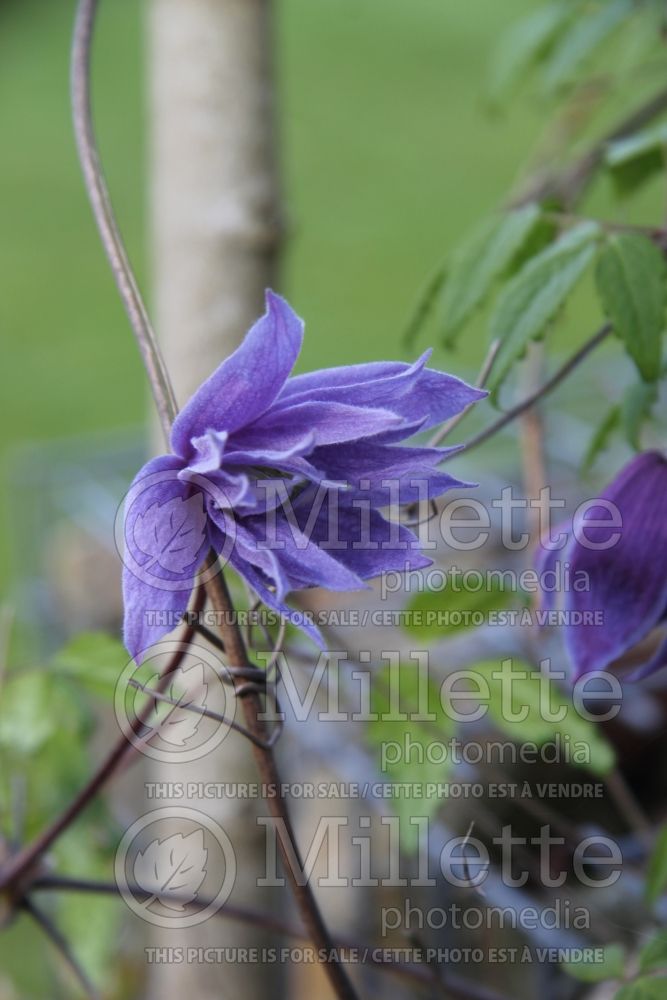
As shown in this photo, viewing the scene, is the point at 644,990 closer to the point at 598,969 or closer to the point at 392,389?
the point at 598,969

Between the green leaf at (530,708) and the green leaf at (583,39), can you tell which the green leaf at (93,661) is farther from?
the green leaf at (583,39)

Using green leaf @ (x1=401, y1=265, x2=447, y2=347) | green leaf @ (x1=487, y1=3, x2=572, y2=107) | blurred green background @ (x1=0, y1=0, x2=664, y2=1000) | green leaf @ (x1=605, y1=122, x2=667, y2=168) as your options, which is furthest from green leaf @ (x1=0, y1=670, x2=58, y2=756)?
blurred green background @ (x1=0, y1=0, x2=664, y2=1000)

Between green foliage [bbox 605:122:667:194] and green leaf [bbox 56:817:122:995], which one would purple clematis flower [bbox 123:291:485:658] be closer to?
green foliage [bbox 605:122:667:194]

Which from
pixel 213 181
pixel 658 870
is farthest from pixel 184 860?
pixel 213 181

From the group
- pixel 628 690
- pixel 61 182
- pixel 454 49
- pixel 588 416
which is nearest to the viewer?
pixel 628 690

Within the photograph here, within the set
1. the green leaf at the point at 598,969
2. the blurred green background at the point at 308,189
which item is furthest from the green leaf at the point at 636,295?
the blurred green background at the point at 308,189

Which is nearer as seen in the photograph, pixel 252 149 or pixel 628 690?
pixel 252 149

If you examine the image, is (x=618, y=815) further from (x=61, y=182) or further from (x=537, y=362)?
(x=61, y=182)

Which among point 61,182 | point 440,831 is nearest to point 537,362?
point 440,831
